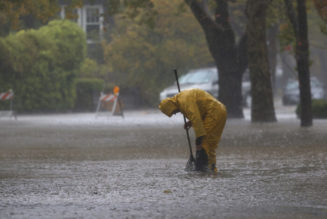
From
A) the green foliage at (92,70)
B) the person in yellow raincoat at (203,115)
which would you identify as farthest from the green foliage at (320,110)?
the person in yellow raincoat at (203,115)

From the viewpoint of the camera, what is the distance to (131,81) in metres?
44.3

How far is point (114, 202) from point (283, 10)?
1928 cm

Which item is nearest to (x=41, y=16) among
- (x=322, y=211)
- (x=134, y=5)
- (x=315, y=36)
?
(x=134, y=5)

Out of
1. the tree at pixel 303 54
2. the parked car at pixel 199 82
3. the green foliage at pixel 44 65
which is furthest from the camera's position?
the green foliage at pixel 44 65

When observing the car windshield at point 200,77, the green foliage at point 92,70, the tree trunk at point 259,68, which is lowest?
the green foliage at point 92,70

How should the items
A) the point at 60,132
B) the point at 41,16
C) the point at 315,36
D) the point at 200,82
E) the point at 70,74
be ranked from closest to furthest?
the point at 60,132 → the point at 41,16 → the point at 200,82 → the point at 70,74 → the point at 315,36

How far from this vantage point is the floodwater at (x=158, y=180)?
7629 mm

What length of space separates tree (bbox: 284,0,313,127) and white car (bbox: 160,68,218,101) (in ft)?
41.7

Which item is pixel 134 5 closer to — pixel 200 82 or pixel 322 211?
pixel 200 82

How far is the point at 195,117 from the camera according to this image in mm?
10234

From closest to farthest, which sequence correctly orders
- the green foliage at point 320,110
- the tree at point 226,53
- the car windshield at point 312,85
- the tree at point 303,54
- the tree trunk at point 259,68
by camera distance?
1. the tree at point 303,54
2. the tree trunk at point 259,68
3. the tree at point 226,53
4. the green foliage at point 320,110
5. the car windshield at point 312,85

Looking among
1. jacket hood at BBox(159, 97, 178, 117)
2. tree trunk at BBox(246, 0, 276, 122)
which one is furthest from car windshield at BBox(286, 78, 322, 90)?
jacket hood at BBox(159, 97, 178, 117)

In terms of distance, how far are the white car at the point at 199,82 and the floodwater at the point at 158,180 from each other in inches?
705

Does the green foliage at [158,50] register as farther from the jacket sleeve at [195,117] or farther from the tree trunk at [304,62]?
the jacket sleeve at [195,117]
